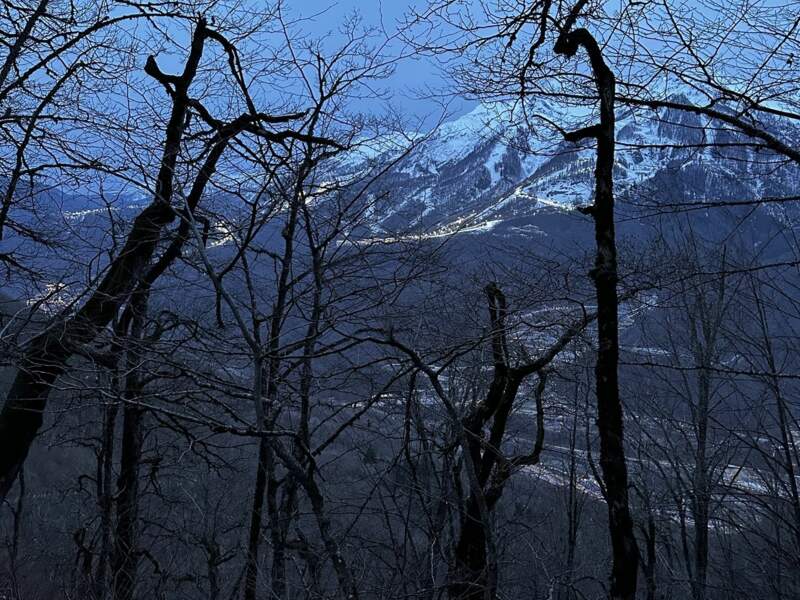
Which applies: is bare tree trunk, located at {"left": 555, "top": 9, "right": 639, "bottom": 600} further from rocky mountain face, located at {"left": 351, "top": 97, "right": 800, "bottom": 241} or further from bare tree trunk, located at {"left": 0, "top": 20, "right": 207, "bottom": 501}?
bare tree trunk, located at {"left": 0, "top": 20, "right": 207, "bottom": 501}

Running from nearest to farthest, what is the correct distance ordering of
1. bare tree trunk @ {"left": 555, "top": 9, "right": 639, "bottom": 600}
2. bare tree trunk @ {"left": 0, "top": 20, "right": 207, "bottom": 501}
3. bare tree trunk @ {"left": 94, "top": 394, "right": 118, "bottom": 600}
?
bare tree trunk @ {"left": 555, "top": 9, "right": 639, "bottom": 600}, bare tree trunk @ {"left": 0, "top": 20, "right": 207, "bottom": 501}, bare tree trunk @ {"left": 94, "top": 394, "right": 118, "bottom": 600}

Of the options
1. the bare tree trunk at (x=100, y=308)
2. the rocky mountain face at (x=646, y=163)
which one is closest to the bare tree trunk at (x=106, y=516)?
the bare tree trunk at (x=100, y=308)

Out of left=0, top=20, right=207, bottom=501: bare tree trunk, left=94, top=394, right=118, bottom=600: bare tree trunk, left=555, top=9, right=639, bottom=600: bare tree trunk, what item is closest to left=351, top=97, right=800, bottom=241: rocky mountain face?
left=555, top=9, right=639, bottom=600: bare tree trunk

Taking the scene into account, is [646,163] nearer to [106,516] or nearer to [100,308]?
[100,308]

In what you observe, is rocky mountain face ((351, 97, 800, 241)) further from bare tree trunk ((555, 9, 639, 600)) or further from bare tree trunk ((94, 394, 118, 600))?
bare tree trunk ((94, 394, 118, 600))

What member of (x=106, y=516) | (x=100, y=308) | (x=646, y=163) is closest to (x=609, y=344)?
(x=646, y=163)

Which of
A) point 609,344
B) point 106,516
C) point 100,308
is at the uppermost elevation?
point 100,308

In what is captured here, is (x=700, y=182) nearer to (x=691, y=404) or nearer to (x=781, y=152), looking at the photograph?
(x=781, y=152)

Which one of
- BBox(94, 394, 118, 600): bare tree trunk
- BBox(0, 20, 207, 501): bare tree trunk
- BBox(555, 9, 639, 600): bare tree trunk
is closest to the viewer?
BBox(555, 9, 639, 600): bare tree trunk

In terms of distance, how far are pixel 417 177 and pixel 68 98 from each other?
309 cm

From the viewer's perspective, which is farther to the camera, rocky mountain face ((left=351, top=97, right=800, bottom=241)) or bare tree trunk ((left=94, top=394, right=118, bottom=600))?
bare tree trunk ((left=94, top=394, right=118, bottom=600))

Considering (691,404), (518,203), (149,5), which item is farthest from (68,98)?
(691,404)

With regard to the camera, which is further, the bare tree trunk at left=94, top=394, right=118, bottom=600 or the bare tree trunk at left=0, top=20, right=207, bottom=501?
the bare tree trunk at left=94, top=394, right=118, bottom=600

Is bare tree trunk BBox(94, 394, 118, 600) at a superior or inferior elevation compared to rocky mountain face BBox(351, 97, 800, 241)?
inferior
